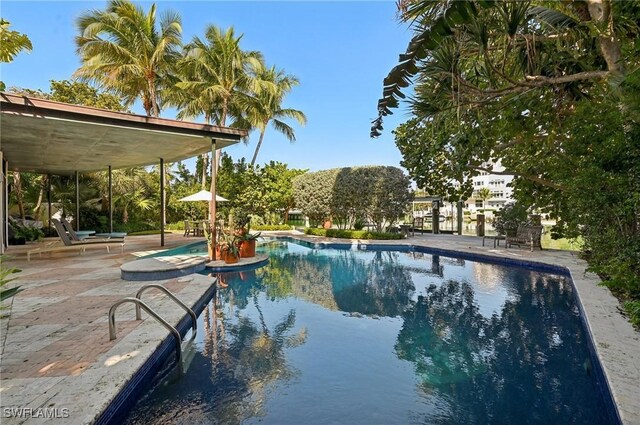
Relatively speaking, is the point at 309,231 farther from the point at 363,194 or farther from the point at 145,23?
the point at 145,23

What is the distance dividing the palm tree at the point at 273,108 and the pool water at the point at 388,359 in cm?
1745

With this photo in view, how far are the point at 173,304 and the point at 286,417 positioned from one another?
3.39 meters

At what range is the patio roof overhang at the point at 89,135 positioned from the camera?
6887mm

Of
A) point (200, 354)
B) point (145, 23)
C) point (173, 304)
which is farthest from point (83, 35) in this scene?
point (200, 354)

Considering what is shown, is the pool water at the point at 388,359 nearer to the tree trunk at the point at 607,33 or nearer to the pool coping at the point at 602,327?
the pool coping at the point at 602,327

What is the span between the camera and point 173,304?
570cm

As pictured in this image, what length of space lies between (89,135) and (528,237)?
15.4m

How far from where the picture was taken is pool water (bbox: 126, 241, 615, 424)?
3.31 m

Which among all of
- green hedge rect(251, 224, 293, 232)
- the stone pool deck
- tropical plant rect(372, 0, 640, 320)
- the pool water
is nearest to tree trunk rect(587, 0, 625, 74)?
tropical plant rect(372, 0, 640, 320)

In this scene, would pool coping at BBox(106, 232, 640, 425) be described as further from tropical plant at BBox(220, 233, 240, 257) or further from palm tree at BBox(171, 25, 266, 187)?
palm tree at BBox(171, 25, 266, 187)

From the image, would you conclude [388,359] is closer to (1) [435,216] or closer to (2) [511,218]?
(2) [511,218]

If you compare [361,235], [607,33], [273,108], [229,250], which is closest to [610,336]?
[607,33]

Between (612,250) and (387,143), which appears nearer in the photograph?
→ (612,250)

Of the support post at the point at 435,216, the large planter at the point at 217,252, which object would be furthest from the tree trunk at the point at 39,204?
the support post at the point at 435,216
